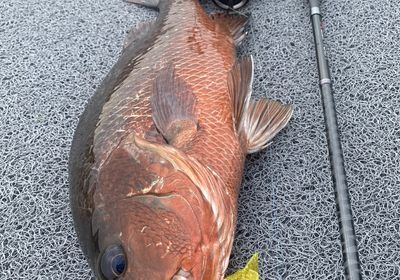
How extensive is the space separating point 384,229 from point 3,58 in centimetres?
141

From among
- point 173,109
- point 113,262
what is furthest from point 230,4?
point 113,262

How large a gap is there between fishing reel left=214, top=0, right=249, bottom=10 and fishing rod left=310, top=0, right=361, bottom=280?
0.90 ft

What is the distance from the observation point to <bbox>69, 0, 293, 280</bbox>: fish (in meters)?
1.07

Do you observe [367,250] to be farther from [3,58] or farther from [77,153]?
[3,58]

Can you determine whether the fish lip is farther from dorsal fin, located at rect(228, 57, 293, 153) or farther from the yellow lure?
dorsal fin, located at rect(228, 57, 293, 153)

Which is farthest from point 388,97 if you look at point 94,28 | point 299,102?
point 94,28

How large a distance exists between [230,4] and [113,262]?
1172 mm

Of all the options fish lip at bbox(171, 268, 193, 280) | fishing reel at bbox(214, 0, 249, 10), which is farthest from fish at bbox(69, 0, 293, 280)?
fishing reel at bbox(214, 0, 249, 10)

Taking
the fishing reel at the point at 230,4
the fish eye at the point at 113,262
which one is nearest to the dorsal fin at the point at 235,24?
the fishing reel at the point at 230,4

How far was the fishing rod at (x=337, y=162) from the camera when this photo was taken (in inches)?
49.6

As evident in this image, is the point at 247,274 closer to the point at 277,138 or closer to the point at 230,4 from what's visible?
the point at 277,138

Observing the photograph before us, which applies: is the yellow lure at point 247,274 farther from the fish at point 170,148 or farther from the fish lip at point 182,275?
the fish lip at point 182,275

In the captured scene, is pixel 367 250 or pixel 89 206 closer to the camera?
pixel 89 206

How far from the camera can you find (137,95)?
142 cm
